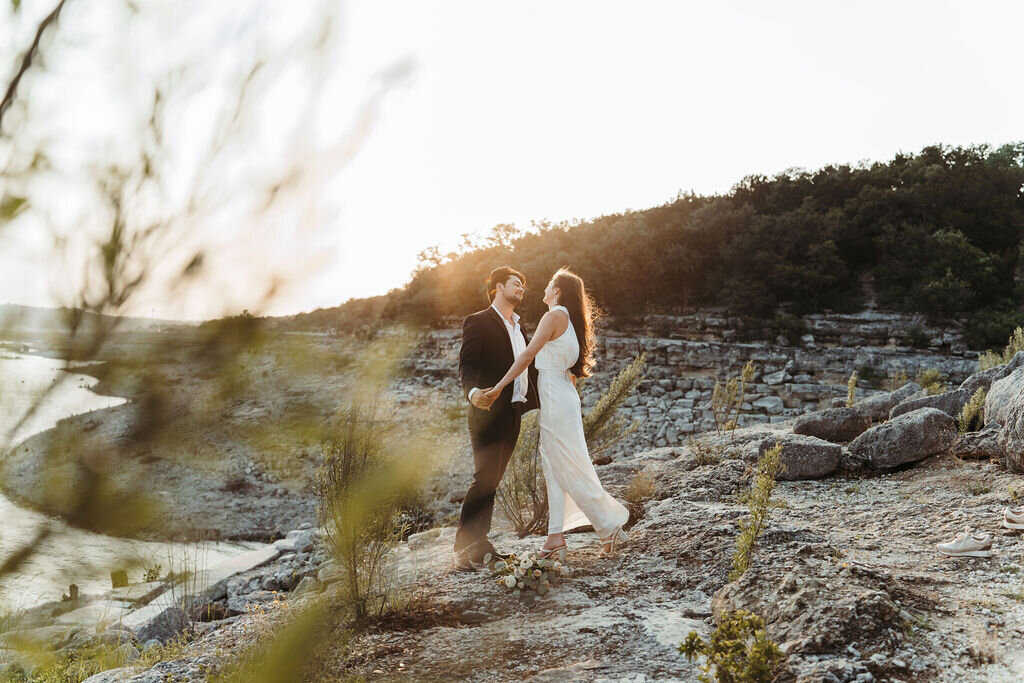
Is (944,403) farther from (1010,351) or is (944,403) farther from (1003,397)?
(1010,351)

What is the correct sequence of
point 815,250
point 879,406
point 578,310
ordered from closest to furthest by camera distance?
1. point 578,310
2. point 879,406
3. point 815,250

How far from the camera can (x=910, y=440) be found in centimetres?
581

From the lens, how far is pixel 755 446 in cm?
615

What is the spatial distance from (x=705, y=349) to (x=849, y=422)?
7.28m

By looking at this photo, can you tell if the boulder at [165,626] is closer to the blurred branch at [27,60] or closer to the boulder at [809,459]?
the blurred branch at [27,60]

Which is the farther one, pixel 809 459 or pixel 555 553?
pixel 809 459

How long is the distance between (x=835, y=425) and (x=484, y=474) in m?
5.11

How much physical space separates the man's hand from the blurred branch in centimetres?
304

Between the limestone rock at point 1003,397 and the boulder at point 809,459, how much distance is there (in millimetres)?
1385

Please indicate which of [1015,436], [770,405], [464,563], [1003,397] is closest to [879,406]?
[1003,397]

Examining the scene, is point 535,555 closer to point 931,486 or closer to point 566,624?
point 566,624

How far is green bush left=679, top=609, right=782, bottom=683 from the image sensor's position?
6.41 ft

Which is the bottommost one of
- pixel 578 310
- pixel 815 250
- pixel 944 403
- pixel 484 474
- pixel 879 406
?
pixel 879 406

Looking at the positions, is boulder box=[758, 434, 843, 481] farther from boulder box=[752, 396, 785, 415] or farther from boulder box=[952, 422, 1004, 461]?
boulder box=[752, 396, 785, 415]
